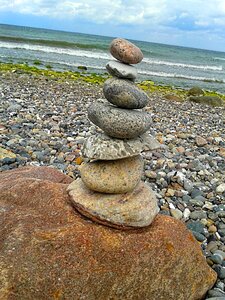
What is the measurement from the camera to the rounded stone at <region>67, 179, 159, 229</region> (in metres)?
4.00

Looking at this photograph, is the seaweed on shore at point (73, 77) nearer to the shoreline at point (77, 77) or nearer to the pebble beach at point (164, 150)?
the shoreline at point (77, 77)

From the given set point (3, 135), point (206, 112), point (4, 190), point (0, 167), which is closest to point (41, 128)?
point (3, 135)

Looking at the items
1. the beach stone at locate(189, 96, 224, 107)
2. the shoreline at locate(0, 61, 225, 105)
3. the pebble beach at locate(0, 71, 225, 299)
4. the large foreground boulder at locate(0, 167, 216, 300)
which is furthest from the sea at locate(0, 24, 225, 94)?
the large foreground boulder at locate(0, 167, 216, 300)

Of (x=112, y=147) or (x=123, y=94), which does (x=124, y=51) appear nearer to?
(x=123, y=94)

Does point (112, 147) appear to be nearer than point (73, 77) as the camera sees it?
Yes

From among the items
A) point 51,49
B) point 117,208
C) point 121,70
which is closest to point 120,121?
point 121,70

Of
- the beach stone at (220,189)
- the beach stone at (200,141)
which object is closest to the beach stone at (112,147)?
the beach stone at (220,189)

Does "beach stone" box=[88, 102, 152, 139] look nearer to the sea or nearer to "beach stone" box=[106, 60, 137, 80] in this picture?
"beach stone" box=[106, 60, 137, 80]

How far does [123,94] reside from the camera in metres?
4.03

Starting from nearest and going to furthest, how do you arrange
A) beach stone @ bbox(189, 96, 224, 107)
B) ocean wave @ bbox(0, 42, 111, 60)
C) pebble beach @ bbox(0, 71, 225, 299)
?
pebble beach @ bbox(0, 71, 225, 299)
beach stone @ bbox(189, 96, 224, 107)
ocean wave @ bbox(0, 42, 111, 60)

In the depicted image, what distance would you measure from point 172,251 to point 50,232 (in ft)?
4.14

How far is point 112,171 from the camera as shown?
4.12 meters

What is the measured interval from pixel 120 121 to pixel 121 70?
538 millimetres

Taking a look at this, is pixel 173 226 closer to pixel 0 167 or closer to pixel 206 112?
pixel 0 167
